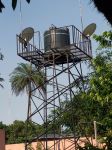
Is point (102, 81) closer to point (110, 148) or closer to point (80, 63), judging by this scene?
point (80, 63)

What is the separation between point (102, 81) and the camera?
709 inches

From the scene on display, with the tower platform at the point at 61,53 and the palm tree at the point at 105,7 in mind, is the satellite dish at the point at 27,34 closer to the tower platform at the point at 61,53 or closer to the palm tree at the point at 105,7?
the tower platform at the point at 61,53

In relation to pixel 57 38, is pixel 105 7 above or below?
below

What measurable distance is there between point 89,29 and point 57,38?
1446 millimetres

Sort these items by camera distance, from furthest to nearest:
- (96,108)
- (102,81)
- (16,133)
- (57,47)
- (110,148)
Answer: (16,133), (96,108), (57,47), (102,81), (110,148)

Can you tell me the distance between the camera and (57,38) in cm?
1992

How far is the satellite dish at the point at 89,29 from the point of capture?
1994cm

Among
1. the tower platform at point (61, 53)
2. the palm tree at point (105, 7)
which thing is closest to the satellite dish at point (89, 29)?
the tower platform at point (61, 53)

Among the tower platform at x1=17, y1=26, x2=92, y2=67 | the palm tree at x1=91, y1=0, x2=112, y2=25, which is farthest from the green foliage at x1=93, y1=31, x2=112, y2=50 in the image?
the palm tree at x1=91, y1=0, x2=112, y2=25

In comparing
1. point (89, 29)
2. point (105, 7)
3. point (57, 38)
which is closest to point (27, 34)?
point (57, 38)

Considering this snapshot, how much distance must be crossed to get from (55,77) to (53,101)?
1.06m

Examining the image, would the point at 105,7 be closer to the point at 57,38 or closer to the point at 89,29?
the point at 57,38

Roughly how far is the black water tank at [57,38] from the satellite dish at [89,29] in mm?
783

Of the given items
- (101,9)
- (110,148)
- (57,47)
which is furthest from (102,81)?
(101,9)
